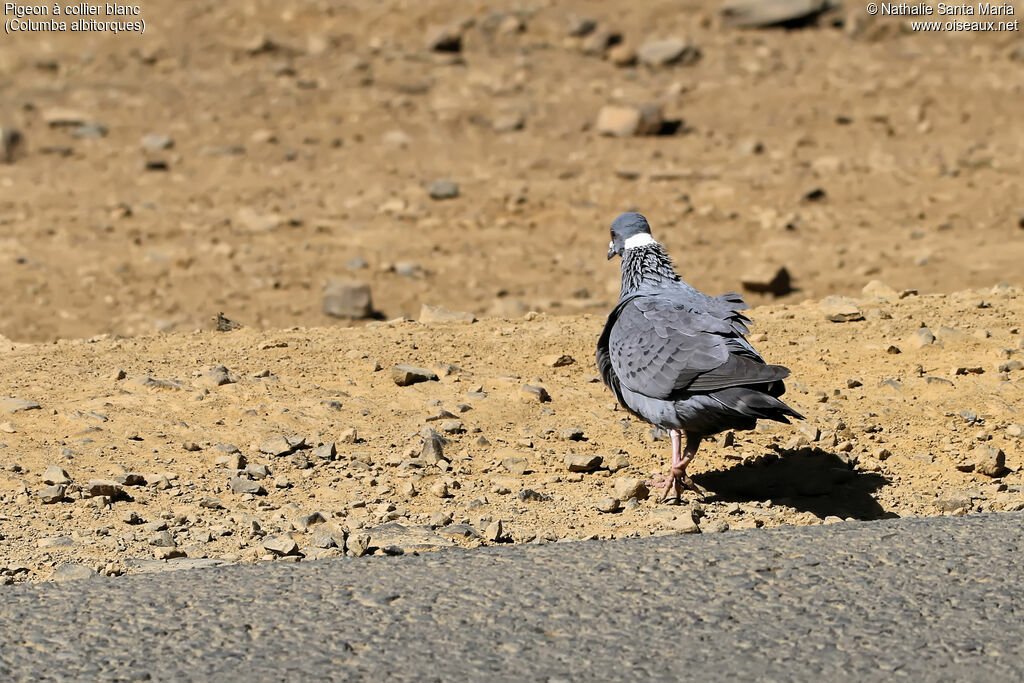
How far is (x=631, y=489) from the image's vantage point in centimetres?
524

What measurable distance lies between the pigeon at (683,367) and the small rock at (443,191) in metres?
8.14

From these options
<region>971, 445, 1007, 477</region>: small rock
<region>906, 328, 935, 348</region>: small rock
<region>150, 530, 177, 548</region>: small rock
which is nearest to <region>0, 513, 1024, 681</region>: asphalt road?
<region>150, 530, 177, 548</region>: small rock

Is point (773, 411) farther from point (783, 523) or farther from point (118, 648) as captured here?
point (118, 648)

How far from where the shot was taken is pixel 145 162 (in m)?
14.7

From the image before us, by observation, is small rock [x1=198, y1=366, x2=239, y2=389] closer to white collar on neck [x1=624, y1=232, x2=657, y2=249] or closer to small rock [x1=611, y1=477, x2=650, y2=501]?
white collar on neck [x1=624, y1=232, x2=657, y2=249]

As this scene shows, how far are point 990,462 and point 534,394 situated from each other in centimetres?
211

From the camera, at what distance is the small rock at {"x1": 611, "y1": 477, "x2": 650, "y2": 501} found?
5.24 m

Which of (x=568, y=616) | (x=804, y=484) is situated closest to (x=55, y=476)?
(x=568, y=616)

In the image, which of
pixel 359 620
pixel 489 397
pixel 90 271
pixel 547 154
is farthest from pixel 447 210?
pixel 359 620

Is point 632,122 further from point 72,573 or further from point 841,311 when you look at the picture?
point 72,573

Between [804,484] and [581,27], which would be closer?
[804,484]

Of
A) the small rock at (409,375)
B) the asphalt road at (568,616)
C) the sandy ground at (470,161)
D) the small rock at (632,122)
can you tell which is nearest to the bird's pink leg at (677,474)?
the asphalt road at (568,616)

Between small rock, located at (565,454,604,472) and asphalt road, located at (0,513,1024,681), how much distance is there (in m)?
0.97

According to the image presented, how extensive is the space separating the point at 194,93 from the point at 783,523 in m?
Result: 13.5
